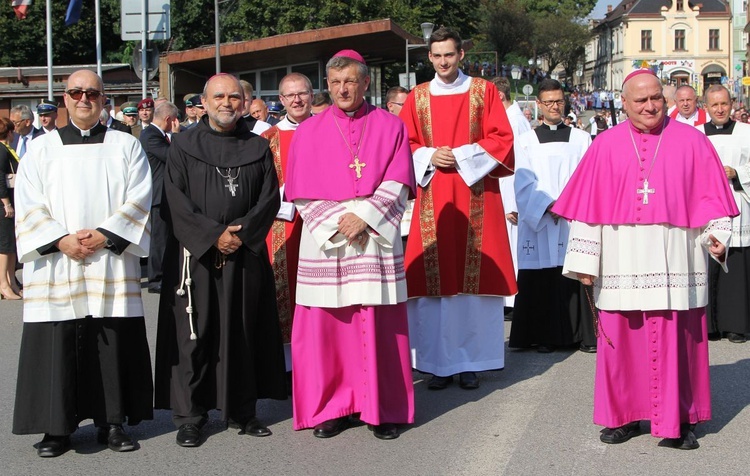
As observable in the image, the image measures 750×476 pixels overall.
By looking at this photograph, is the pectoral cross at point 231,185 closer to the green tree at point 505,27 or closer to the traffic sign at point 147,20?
the traffic sign at point 147,20

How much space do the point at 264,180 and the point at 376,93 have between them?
2505cm

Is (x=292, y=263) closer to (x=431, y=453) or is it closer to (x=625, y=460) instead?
(x=431, y=453)

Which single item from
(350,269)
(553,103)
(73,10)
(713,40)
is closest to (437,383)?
(350,269)

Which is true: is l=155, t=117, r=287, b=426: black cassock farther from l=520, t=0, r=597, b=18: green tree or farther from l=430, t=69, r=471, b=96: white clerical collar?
l=520, t=0, r=597, b=18: green tree

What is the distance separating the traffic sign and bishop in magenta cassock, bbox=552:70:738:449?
12.4 metres

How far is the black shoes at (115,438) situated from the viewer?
5.89 m

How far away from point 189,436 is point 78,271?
44.6 inches

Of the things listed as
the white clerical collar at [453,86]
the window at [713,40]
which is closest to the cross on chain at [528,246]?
the white clerical collar at [453,86]

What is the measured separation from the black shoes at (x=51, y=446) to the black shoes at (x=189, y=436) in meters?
0.64

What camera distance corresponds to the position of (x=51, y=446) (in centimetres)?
581

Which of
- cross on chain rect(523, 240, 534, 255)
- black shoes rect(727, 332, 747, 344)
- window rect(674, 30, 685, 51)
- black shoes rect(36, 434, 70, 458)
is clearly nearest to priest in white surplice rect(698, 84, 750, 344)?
black shoes rect(727, 332, 747, 344)

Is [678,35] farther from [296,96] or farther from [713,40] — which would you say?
[296,96]

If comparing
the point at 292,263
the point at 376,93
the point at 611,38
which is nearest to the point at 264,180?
the point at 292,263

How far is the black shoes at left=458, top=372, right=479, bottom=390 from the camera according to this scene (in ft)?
24.1
